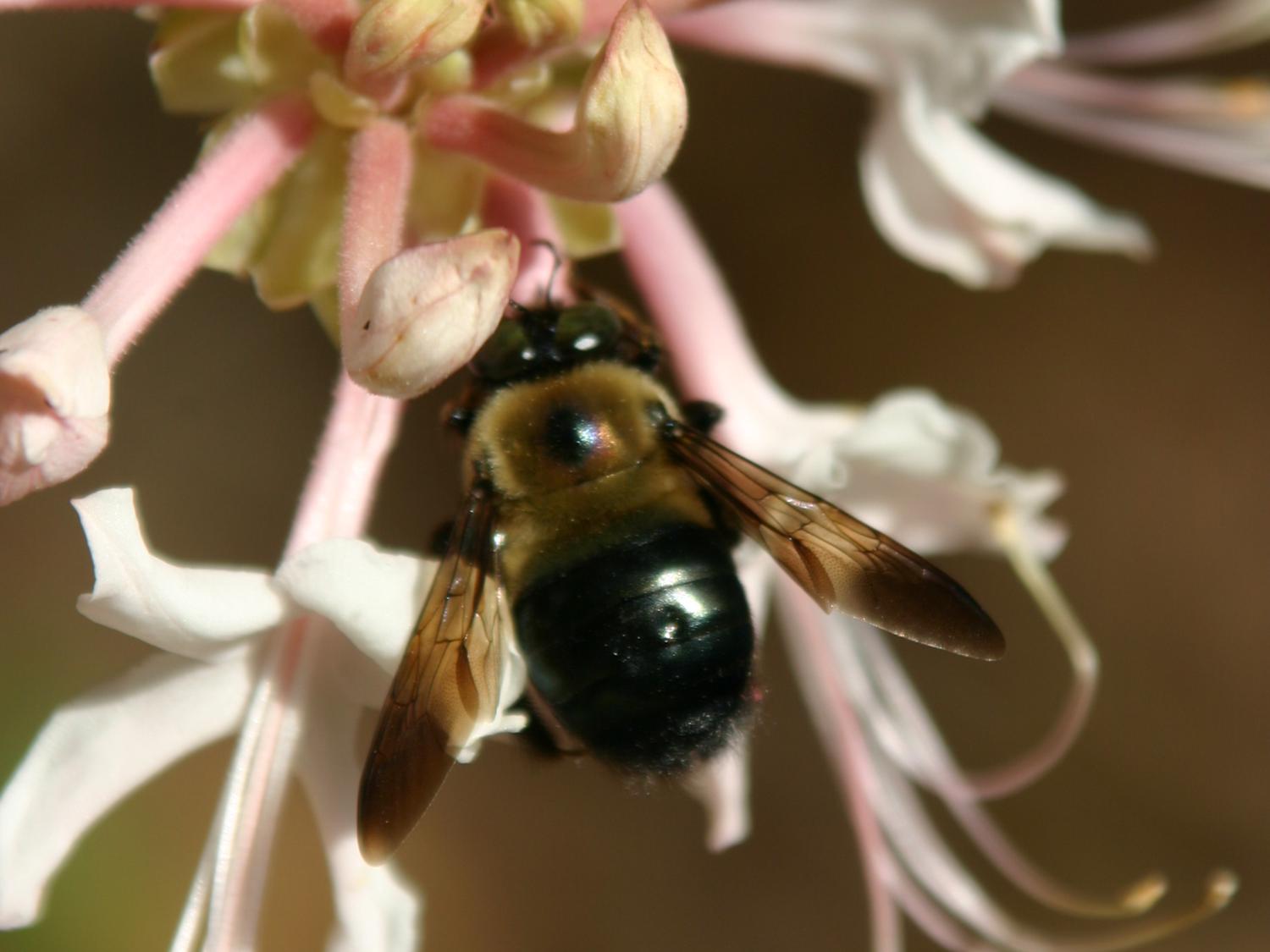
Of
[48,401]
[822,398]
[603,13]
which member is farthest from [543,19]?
[822,398]

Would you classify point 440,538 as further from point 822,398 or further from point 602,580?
point 822,398

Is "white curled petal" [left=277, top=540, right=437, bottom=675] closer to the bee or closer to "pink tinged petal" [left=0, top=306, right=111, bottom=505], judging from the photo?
the bee

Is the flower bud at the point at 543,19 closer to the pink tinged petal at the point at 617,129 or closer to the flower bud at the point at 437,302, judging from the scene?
the pink tinged petal at the point at 617,129

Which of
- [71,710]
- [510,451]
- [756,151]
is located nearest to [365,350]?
[510,451]

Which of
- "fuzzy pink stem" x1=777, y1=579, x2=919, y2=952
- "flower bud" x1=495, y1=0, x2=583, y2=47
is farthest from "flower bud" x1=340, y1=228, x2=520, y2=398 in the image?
"fuzzy pink stem" x1=777, y1=579, x2=919, y2=952

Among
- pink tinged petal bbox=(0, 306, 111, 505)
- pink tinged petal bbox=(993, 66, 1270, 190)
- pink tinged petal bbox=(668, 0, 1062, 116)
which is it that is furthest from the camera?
pink tinged petal bbox=(993, 66, 1270, 190)

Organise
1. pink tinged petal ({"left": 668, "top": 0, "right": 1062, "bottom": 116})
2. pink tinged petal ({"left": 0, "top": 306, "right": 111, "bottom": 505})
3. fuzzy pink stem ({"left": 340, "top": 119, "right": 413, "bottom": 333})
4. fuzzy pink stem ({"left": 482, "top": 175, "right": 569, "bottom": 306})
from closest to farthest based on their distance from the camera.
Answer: pink tinged petal ({"left": 0, "top": 306, "right": 111, "bottom": 505}) → fuzzy pink stem ({"left": 340, "top": 119, "right": 413, "bottom": 333}) → fuzzy pink stem ({"left": 482, "top": 175, "right": 569, "bottom": 306}) → pink tinged petal ({"left": 668, "top": 0, "right": 1062, "bottom": 116})

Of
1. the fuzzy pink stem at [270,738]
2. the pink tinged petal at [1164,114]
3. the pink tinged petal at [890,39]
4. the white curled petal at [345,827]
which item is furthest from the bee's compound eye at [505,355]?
the pink tinged petal at [1164,114]
